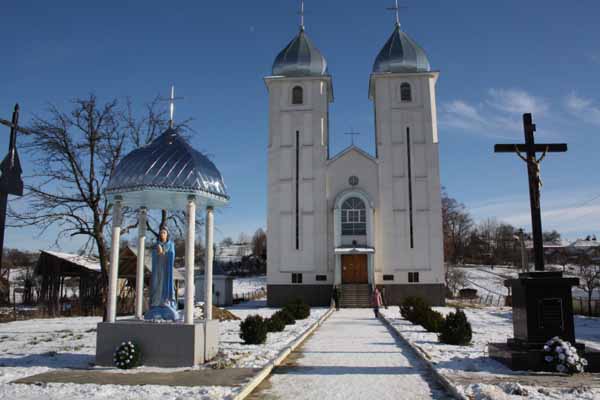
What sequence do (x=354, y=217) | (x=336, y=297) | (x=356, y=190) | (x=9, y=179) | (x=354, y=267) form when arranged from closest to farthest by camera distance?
(x=9, y=179) < (x=336, y=297) < (x=354, y=267) < (x=354, y=217) < (x=356, y=190)

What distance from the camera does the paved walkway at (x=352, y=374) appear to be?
7.04m

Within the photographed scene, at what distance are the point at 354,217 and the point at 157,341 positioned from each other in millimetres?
23731

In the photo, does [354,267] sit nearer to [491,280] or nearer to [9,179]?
[9,179]

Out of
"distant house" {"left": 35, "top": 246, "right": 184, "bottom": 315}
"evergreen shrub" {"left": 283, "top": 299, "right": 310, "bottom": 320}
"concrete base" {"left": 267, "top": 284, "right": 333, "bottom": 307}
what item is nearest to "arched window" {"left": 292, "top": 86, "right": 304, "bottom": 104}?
"concrete base" {"left": 267, "top": 284, "right": 333, "bottom": 307}

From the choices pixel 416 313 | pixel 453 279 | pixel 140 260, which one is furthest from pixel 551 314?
pixel 453 279

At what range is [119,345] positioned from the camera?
9180 mm

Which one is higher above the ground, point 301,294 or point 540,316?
point 540,316

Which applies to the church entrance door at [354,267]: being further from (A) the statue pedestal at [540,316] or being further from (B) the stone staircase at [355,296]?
(A) the statue pedestal at [540,316]

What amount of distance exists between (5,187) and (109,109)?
13.3 m

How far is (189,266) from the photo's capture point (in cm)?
980

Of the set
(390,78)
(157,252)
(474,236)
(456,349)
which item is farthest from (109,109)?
(474,236)

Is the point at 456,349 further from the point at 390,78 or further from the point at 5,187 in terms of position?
the point at 390,78

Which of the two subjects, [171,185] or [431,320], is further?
[431,320]

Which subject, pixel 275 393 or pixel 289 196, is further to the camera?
pixel 289 196
